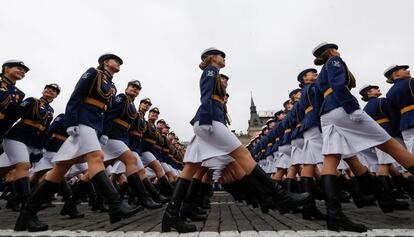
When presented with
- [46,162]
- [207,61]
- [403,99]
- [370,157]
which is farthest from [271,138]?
[46,162]

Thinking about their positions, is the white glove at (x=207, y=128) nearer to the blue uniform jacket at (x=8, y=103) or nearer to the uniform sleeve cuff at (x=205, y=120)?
the uniform sleeve cuff at (x=205, y=120)

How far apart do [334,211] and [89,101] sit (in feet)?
11.0

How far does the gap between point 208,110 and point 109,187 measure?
4.99ft

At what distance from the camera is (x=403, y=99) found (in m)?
5.54

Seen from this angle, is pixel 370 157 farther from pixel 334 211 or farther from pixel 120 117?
pixel 120 117

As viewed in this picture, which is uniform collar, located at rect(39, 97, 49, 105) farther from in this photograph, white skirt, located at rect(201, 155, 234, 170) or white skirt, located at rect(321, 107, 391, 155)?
white skirt, located at rect(321, 107, 391, 155)

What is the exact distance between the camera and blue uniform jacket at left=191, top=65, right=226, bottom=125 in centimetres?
374

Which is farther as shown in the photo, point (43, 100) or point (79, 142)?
point (43, 100)

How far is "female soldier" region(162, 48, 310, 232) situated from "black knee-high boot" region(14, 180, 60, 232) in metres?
1.53

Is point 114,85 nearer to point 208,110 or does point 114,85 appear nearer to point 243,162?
point 208,110

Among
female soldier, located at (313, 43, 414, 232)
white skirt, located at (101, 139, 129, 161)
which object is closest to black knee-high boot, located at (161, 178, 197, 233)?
female soldier, located at (313, 43, 414, 232)

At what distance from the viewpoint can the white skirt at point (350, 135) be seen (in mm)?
Result: 3676

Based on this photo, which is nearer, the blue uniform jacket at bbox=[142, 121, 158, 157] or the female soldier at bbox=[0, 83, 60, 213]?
the female soldier at bbox=[0, 83, 60, 213]

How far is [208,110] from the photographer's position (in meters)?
3.76
